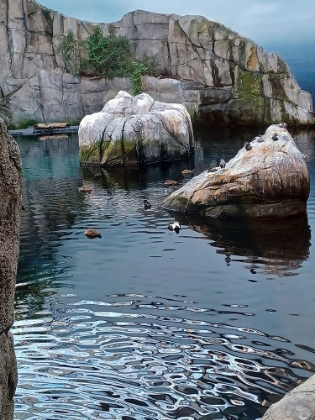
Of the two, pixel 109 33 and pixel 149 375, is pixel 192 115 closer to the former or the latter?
pixel 109 33

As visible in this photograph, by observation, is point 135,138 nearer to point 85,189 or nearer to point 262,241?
point 85,189

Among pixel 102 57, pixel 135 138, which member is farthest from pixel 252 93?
pixel 135 138

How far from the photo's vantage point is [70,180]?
973 inches

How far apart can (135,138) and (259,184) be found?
40.0 ft

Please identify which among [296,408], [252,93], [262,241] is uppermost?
[252,93]

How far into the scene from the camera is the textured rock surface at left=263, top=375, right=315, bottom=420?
14.6ft

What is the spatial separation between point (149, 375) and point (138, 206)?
11574 mm

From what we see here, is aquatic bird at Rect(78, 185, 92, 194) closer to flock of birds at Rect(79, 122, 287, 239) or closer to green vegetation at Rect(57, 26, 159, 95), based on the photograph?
flock of birds at Rect(79, 122, 287, 239)

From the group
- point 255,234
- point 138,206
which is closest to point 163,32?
point 138,206

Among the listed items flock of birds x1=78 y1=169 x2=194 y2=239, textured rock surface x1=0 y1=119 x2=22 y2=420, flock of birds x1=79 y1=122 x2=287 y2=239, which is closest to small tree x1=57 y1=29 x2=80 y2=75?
flock of birds x1=78 y1=169 x2=194 y2=239

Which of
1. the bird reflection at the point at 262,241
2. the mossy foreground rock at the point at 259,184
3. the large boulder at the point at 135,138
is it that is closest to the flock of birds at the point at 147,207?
the bird reflection at the point at 262,241

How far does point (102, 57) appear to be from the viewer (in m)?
41.0

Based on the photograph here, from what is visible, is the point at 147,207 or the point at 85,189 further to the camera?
the point at 85,189

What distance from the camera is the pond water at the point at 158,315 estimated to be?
7.45 meters
